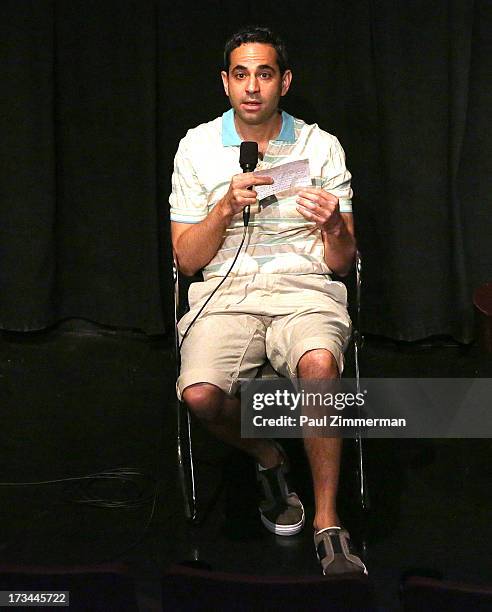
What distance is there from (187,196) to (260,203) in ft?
0.81

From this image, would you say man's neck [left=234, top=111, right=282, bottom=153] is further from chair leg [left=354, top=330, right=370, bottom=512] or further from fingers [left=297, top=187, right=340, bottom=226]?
chair leg [left=354, top=330, right=370, bottom=512]

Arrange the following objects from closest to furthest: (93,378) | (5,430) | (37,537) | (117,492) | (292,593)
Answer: (292,593) < (37,537) < (117,492) < (5,430) < (93,378)

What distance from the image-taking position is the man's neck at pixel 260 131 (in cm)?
322

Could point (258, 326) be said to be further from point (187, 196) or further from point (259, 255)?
point (187, 196)

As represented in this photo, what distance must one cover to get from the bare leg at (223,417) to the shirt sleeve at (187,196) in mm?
622

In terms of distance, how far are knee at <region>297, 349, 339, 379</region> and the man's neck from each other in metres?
0.78

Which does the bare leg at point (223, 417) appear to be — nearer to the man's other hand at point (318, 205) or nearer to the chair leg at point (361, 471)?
the chair leg at point (361, 471)

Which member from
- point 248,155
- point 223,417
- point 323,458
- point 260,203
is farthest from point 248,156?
point 323,458

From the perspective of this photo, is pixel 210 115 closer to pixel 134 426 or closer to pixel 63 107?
pixel 63 107

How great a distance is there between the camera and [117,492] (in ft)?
10.8

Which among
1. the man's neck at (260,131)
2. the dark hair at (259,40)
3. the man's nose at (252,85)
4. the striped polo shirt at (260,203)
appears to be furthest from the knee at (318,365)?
the dark hair at (259,40)

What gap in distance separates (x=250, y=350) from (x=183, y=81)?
1.83m

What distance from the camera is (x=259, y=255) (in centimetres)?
319

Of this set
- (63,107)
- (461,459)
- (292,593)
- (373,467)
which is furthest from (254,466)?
(63,107)
